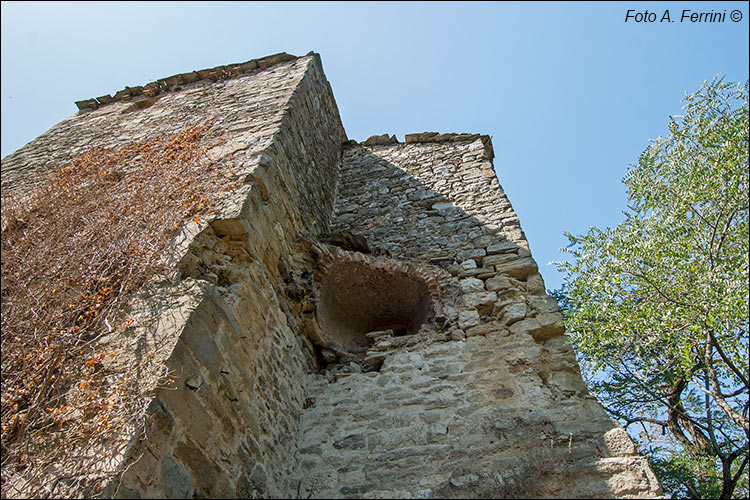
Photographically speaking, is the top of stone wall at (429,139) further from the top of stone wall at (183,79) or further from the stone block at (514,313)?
the stone block at (514,313)

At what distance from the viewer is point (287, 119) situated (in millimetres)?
5324

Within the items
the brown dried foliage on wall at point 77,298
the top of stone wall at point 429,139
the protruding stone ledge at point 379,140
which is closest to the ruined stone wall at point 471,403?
the brown dried foliage on wall at point 77,298

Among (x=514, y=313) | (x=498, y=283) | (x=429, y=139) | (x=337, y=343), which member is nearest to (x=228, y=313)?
(x=337, y=343)

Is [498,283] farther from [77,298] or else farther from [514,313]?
[77,298]

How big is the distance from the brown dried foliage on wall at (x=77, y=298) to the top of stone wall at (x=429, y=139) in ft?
13.1

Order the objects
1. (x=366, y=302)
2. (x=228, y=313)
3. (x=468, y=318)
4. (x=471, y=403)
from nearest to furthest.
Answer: (x=228, y=313) → (x=471, y=403) → (x=468, y=318) → (x=366, y=302)

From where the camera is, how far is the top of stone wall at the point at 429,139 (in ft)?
24.9

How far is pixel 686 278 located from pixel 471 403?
6.58ft

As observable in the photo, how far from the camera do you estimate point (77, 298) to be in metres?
2.92

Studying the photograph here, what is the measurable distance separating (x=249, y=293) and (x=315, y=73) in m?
4.94

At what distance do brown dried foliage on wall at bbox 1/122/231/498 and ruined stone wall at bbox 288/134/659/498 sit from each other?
1482 millimetres

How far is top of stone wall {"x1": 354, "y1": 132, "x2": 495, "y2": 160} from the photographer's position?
24.9 feet

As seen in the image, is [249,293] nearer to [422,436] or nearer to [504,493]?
[422,436]

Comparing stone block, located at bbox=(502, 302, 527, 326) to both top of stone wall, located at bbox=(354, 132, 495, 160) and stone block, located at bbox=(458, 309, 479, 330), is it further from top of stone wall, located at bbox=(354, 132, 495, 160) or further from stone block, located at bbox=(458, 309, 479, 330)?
top of stone wall, located at bbox=(354, 132, 495, 160)
